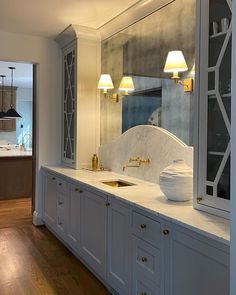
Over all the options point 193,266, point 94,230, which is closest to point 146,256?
point 193,266

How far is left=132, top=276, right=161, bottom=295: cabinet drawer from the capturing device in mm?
1952

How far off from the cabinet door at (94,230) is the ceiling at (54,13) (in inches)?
73.1

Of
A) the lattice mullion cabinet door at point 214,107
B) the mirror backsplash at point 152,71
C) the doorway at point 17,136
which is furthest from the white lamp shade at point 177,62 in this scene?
the doorway at point 17,136

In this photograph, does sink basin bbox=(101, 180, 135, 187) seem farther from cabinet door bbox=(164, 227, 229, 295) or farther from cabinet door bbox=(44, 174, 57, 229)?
cabinet door bbox=(164, 227, 229, 295)

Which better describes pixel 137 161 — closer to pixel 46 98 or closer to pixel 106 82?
pixel 106 82

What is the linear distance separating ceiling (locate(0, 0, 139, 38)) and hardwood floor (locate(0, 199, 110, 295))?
101 inches

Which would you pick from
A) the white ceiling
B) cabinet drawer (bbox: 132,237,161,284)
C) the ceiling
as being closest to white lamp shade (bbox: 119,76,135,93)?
the ceiling

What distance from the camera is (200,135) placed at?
78.3 inches

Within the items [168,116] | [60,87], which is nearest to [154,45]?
[168,116]

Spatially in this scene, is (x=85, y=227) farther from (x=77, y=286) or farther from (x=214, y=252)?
(x=214, y=252)

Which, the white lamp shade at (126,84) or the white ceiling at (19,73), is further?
the white ceiling at (19,73)

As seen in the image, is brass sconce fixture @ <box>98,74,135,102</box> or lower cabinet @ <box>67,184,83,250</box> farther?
brass sconce fixture @ <box>98,74,135,102</box>

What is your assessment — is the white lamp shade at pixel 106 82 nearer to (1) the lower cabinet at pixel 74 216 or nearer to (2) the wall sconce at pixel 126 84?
(2) the wall sconce at pixel 126 84

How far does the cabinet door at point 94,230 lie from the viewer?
8.62ft
